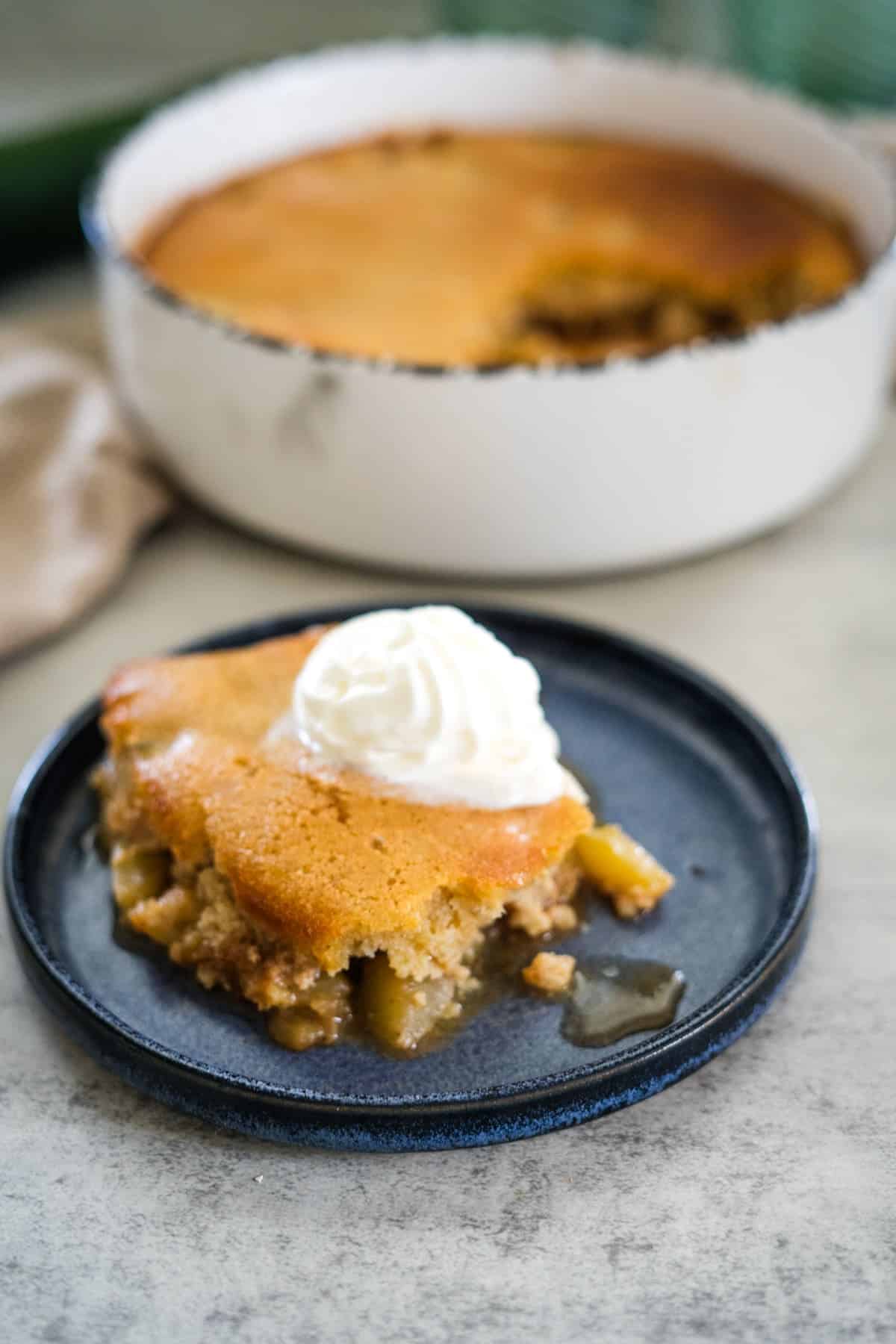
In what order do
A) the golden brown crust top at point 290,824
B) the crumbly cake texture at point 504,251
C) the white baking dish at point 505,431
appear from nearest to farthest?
the golden brown crust top at point 290,824 → the white baking dish at point 505,431 → the crumbly cake texture at point 504,251

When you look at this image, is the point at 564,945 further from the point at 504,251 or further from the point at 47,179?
the point at 47,179

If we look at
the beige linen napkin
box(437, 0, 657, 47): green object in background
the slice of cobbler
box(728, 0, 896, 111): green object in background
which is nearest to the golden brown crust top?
the slice of cobbler

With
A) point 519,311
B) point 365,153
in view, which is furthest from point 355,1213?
point 365,153

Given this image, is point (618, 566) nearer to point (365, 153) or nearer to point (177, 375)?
point (177, 375)

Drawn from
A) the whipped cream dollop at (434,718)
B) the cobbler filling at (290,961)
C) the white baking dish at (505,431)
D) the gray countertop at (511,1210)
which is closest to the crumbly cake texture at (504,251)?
the white baking dish at (505,431)

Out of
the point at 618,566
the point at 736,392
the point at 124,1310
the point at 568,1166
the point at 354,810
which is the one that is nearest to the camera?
the point at 124,1310

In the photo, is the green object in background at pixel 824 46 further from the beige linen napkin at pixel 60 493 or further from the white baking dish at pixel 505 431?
the beige linen napkin at pixel 60 493
